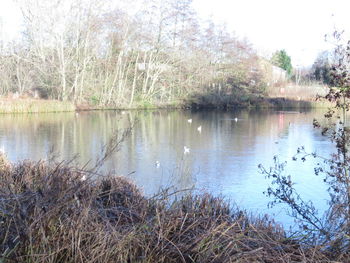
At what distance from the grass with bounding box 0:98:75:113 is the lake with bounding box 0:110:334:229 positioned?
354 cm

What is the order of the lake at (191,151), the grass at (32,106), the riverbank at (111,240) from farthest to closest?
the grass at (32,106) → the lake at (191,151) → the riverbank at (111,240)

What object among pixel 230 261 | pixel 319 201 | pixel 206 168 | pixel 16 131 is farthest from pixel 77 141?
pixel 230 261

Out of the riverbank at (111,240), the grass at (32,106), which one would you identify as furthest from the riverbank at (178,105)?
the riverbank at (111,240)

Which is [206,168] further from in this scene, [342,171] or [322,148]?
[342,171]

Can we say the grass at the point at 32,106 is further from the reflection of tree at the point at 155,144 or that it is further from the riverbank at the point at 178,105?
the reflection of tree at the point at 155,144

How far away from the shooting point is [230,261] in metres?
2.51

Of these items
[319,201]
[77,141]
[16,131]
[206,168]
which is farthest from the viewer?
[16,131]

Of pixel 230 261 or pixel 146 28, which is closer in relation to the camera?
pixel 230 261

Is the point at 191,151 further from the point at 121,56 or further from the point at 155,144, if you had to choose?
the point at 121,56

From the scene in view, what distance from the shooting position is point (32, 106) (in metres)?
25.6

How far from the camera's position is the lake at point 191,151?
25.5 feet

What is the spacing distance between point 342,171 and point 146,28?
2610 centimetres

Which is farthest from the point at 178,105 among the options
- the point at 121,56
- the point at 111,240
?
the point at 111,240

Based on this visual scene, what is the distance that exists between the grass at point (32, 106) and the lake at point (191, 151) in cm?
354
